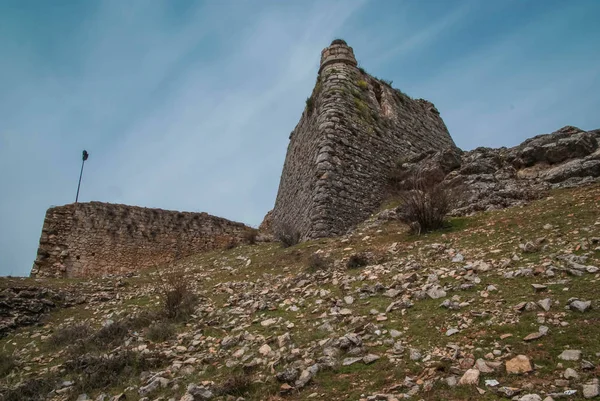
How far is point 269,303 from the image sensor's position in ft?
21.1

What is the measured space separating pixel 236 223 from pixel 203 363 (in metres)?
12.6

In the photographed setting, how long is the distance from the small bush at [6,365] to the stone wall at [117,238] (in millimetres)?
8913

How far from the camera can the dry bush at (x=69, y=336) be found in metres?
6.66

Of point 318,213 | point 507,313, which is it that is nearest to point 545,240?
point 507,313

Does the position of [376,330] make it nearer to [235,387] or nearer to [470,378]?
[470,378]

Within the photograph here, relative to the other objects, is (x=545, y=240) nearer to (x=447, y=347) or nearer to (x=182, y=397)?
(x=447, y=347)

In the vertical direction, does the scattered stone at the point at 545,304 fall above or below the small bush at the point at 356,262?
below

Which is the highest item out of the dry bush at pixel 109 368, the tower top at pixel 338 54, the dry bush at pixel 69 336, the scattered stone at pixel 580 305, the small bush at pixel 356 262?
the tower top at pixel 338 54

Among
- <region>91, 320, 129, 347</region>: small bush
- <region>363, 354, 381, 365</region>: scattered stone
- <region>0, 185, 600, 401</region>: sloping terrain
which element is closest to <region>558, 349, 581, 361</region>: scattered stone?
<region>0, 185, 600, 401</region>: sloping terrain

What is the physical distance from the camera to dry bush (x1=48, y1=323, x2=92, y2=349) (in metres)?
6.66

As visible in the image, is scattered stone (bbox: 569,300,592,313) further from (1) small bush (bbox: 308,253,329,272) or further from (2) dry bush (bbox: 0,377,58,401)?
(2) dry bush (bbox: 0,377,58,401)

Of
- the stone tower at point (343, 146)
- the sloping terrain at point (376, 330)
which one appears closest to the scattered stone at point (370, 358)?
the sloping terrain at point (376, 330)

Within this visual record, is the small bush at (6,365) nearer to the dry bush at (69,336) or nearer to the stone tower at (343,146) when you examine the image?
the dry bush at (69,336)

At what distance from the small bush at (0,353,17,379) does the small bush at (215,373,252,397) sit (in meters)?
3.70
